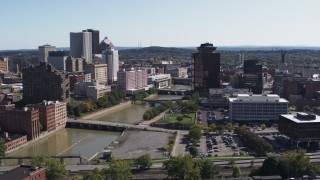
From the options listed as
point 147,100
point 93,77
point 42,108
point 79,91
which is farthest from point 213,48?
point 42,108

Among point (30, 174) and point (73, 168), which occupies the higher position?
point (30, 174)

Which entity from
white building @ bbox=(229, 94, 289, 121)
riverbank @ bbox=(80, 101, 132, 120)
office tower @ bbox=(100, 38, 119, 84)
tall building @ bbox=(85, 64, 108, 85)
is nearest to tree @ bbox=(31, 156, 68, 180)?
white building @ bbox=(229, 94, 289, 121)

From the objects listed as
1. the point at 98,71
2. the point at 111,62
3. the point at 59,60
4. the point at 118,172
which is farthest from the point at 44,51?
the point at 118,172

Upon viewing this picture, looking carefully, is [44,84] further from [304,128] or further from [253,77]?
[304,128]

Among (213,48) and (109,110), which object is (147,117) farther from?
(213,48)

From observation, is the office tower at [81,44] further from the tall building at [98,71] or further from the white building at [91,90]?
the white building at [91,90]
